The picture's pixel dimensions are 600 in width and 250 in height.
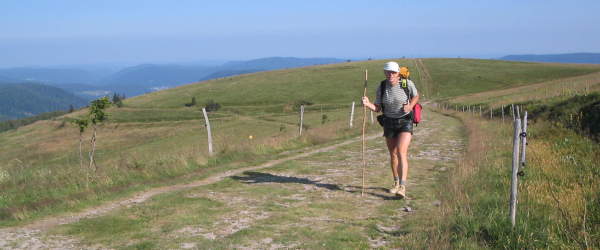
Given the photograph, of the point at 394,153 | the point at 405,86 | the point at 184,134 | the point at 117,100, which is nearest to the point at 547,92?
the point at 394,153

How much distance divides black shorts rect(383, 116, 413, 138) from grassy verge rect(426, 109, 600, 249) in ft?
4.17

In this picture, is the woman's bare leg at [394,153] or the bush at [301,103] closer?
the woman's bare leg at [394,153]

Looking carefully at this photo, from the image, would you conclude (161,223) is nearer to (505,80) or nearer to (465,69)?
(505,80)

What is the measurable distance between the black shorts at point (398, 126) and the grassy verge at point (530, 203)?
127 centimetres

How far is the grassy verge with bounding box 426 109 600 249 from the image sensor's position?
18.8 ft

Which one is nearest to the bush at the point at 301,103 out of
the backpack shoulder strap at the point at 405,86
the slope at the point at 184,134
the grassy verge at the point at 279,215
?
the slope at the point at 184,134

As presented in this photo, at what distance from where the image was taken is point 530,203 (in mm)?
7215

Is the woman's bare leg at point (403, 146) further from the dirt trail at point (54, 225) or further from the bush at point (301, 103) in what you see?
the bush at point (301, 103)

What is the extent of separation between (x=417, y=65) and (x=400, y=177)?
120598 millimetres

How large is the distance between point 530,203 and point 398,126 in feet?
7.87

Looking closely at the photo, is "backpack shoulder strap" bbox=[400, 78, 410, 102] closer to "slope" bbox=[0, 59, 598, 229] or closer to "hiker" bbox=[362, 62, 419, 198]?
"hiker" bbox=[362, 62, 419, 198]

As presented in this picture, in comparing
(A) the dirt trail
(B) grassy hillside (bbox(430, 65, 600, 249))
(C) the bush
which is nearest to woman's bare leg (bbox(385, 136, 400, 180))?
(B) grassy hillside (bbox(430, 65, 600, 249))

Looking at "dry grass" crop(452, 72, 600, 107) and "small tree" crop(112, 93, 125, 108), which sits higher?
"dry grass" crop(452, 72, 600, 107)

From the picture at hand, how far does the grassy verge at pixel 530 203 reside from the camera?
573 cm
